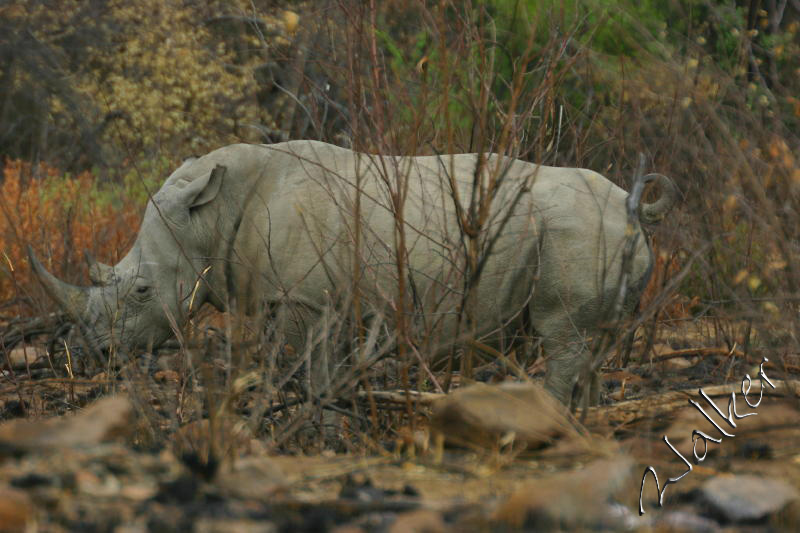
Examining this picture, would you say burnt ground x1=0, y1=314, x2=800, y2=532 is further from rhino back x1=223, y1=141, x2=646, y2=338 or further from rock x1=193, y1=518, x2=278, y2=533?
rhino back x1=223, y1=141, x2=646, y2=338

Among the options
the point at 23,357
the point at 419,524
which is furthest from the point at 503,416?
the point at 23,357

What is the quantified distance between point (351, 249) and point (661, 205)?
132 centimetres

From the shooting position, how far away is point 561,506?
2188mm

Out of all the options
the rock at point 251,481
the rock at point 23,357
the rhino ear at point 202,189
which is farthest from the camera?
the rock at point 23,357

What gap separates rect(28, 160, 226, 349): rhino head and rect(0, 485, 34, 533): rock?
2523 mm

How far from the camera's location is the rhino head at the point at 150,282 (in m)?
4.51

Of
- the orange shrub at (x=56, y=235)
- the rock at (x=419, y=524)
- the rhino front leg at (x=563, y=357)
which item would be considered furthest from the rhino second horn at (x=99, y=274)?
the rock at (x=419, y=524)

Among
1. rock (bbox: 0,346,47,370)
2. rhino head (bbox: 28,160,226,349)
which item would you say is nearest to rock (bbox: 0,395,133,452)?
rhino head (bbox: 28,160,226,349)

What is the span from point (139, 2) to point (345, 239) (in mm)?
10451

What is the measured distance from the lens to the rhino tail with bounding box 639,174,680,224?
422 cm

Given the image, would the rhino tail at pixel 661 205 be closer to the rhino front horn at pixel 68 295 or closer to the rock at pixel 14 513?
the rhino front horn at pixel 68 295

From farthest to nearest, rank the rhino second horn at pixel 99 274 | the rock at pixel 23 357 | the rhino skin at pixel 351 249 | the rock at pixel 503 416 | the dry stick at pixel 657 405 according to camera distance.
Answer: the rock at pixel 23 357 < the rhino second horn at pixel 99 274 < the rhino skin at pixel 351 249 < the dry stick at pixel 657 405 < the rock at pixel 503 416

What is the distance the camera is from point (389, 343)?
3281 millimetres

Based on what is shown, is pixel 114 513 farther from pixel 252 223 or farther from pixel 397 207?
pixel 252 223
